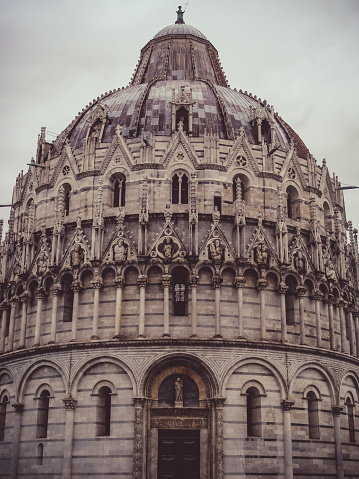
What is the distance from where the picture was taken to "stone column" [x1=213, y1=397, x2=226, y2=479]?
3039 centimetres

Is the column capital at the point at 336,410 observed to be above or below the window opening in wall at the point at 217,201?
below

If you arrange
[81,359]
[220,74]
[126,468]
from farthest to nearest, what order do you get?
1. [220,74]
2. [81,359]
3. [126,468]

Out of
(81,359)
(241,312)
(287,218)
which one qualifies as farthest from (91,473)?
(287,218)

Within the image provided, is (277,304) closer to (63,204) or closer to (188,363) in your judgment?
(188,363)

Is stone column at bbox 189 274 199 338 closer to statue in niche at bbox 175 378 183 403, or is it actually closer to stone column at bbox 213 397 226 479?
statue in niche at bbox 175 378 183 403

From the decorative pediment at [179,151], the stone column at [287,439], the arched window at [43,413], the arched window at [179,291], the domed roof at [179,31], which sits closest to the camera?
the stone column at [287,439]

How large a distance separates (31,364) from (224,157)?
15.1 m

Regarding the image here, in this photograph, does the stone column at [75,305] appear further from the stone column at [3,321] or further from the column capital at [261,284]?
the column capital at [261,284]

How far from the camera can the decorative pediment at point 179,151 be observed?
3603 centimetres

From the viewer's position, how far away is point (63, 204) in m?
36.9

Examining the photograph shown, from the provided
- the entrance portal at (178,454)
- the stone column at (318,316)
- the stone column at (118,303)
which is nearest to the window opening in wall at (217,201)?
the stone column at (118,303)

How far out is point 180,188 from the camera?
3572 centimetres

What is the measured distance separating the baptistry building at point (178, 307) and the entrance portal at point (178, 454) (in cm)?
7

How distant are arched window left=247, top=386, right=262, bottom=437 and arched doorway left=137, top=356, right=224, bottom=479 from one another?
1869 millimetres
